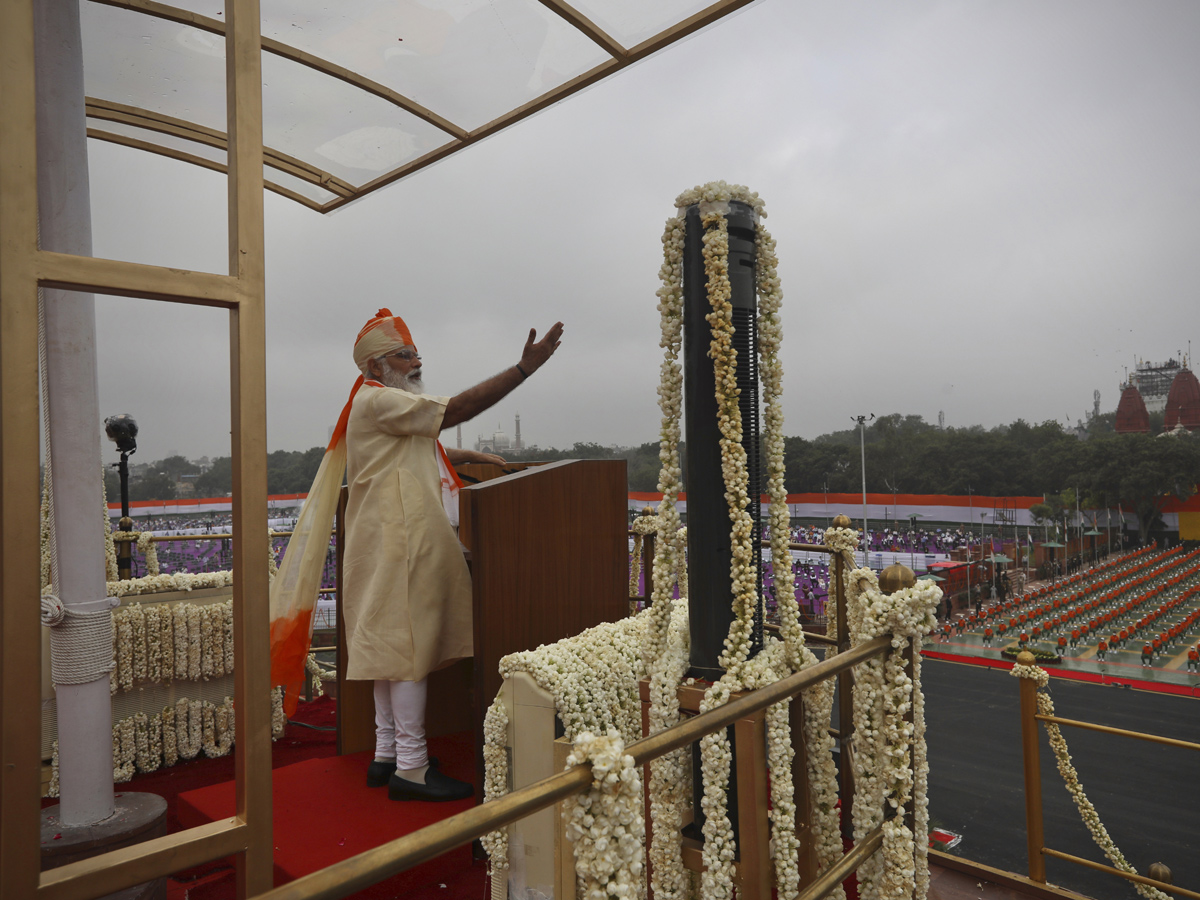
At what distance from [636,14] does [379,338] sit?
1693mm

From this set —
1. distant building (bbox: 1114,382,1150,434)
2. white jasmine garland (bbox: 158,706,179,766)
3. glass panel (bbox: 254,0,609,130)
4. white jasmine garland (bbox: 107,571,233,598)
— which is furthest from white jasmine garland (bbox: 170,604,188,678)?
distant building (bbox: 1114,382,1150,434)

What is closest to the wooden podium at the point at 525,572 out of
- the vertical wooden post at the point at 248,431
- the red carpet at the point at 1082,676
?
the vertical wooden post at the point at 248,431

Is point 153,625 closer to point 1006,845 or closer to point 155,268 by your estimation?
point 155,268

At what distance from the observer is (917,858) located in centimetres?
218

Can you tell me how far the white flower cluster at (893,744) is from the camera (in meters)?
2.09

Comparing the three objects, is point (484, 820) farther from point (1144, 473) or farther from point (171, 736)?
point (1144, 473)

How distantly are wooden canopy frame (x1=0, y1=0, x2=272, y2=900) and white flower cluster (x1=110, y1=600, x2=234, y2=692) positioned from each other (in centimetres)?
326

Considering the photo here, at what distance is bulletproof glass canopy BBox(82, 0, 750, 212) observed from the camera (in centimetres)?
237

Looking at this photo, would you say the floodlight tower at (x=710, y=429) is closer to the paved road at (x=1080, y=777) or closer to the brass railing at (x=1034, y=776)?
the brass railing at (x=1034, y=776)

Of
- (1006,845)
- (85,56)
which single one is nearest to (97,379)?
(85,56)

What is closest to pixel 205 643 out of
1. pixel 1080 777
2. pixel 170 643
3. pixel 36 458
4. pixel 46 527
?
pixel 170 643

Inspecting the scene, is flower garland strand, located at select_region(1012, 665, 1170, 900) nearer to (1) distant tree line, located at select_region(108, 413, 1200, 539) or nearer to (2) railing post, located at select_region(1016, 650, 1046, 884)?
(2) railing post, located at select_region(1016, 650, 1046, 884)

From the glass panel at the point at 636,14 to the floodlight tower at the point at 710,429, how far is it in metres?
0.97

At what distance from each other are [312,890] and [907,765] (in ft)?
6.16
